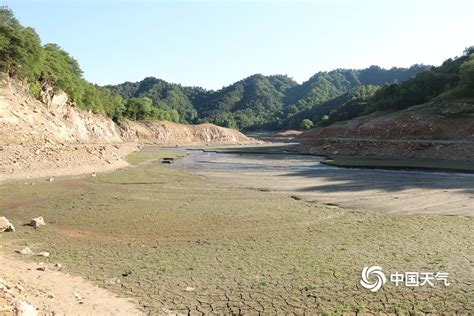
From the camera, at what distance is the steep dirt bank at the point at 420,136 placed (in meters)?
42.4

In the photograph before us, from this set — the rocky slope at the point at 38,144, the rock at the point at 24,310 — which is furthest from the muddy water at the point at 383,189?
the rock at the point at 24,310

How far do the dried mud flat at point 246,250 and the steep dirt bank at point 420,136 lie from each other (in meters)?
31.3

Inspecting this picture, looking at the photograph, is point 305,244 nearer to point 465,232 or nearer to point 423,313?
point 423,313

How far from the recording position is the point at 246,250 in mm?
10977

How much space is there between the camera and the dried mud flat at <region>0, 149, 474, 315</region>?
769cm

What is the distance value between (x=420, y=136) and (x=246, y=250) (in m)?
47.7

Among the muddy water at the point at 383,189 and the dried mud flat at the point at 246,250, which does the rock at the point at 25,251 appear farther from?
the muddy water at the point at 383,189

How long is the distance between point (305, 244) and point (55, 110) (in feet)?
197

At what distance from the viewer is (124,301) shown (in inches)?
303

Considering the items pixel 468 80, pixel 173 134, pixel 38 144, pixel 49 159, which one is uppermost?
pixel 468 80

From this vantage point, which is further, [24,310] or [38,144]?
[38,144]

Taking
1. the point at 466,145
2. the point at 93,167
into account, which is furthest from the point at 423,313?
the point at 466,145

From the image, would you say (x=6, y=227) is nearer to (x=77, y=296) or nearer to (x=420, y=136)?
(x=77, y=296)

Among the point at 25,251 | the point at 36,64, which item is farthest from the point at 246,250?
the point at 36,64
